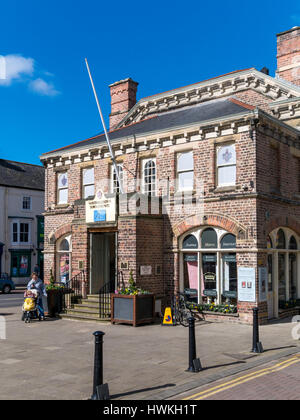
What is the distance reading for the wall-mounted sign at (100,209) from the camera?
16.8m

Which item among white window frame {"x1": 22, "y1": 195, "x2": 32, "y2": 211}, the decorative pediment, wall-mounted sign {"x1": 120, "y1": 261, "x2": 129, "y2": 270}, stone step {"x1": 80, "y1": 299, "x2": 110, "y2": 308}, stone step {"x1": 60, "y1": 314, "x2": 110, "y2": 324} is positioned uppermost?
the decorative pediment

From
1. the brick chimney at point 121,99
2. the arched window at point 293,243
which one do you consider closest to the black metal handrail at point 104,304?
the arched window at point 293,243

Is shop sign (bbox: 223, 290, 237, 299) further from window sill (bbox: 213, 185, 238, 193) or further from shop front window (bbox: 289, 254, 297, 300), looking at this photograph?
window sill (bbox: 213, 185, 238, 193)

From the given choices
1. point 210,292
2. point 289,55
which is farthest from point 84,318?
point 289,55

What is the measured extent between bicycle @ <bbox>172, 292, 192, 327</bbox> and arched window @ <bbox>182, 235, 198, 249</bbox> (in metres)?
1.79

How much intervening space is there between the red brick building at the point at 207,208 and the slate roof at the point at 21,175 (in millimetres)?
22799

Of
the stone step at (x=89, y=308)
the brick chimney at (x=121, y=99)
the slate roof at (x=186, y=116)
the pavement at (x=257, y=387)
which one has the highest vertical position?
the brick chimney at (x=121, y=99)

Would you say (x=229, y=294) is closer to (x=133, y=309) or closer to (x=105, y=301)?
(x=133, y=309)

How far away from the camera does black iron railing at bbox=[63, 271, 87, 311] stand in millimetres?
17406

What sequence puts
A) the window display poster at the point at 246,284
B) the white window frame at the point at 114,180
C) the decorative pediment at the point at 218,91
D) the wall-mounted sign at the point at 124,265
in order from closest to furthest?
the window display poster at the point at 246,284
the wall-mounted sign at the point at 124,265
the white window frame at the point at 114,180
the decorative pediment at the point at 218,91

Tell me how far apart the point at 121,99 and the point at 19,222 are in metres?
18.5

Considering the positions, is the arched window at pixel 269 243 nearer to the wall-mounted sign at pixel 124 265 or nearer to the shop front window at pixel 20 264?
the wall-mounted sign at pixel 124 265

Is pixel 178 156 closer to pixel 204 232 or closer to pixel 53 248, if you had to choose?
pixel 204 232

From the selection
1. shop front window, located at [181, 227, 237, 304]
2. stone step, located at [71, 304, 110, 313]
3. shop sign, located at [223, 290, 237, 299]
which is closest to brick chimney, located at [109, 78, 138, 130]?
shop front window, located at [181, 227, 237, 304]
